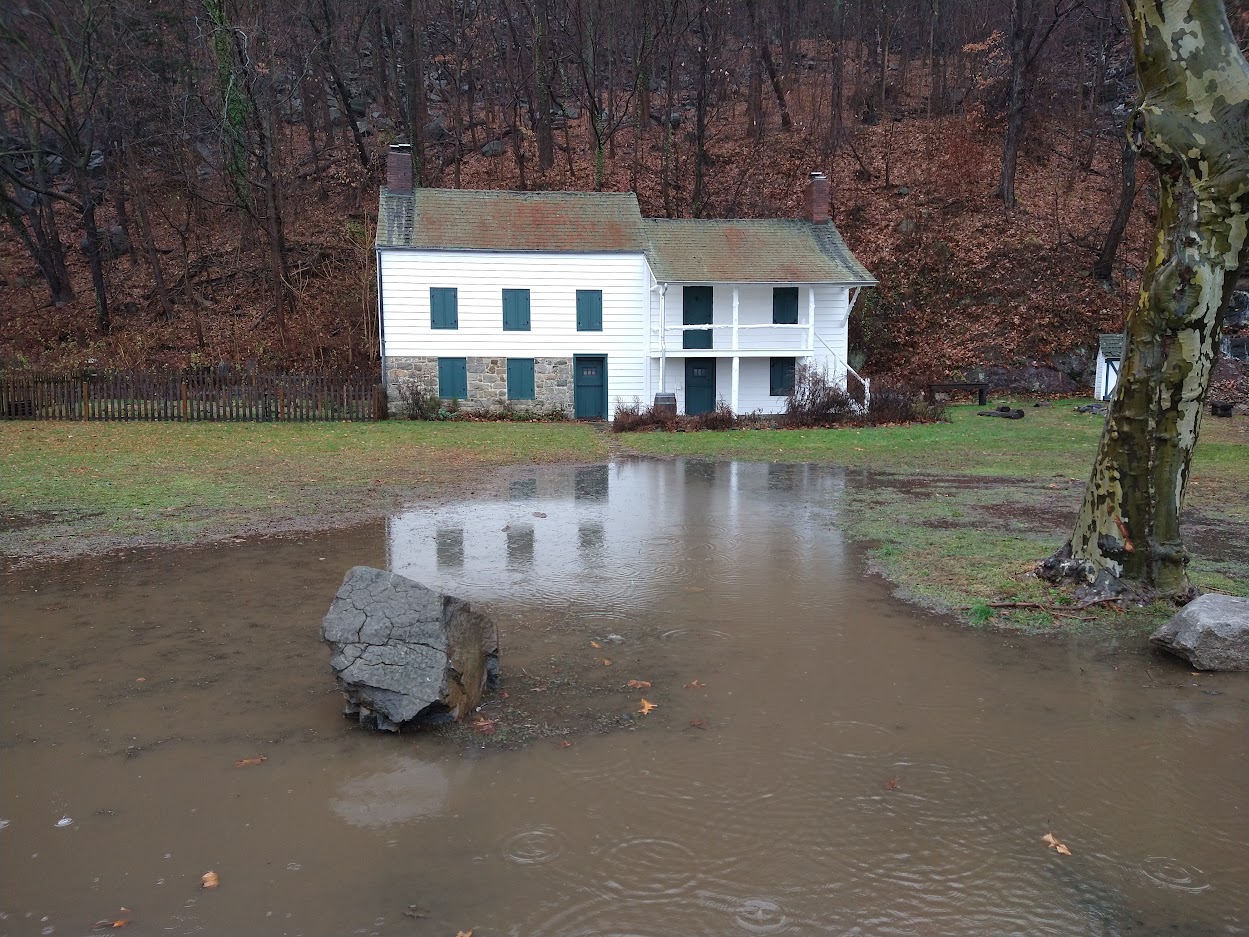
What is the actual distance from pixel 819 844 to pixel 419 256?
24.2 meters

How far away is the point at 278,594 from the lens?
786 cm

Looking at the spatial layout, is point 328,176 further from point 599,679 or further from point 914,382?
point 599,679

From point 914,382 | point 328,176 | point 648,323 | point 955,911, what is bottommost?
point 955,911

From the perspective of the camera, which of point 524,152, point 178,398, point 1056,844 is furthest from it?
point 524,152

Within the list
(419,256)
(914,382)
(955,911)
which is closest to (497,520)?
(955,911)

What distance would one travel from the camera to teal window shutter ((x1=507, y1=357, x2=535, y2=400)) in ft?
88.0

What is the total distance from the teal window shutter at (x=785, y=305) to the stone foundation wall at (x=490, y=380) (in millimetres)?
6578

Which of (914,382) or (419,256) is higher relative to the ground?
(419,256)

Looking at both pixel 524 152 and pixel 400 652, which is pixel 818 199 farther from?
pixel 400 652

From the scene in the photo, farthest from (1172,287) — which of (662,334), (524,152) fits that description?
(524,152)

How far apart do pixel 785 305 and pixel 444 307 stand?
10334 millimetres

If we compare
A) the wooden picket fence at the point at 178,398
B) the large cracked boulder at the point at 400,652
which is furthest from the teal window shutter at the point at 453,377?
the large cracked boulder at the point at 400,652

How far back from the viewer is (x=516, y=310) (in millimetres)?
26656

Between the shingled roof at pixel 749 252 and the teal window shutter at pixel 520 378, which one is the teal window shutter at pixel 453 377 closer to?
the teal window shutter at pixel 520 378
